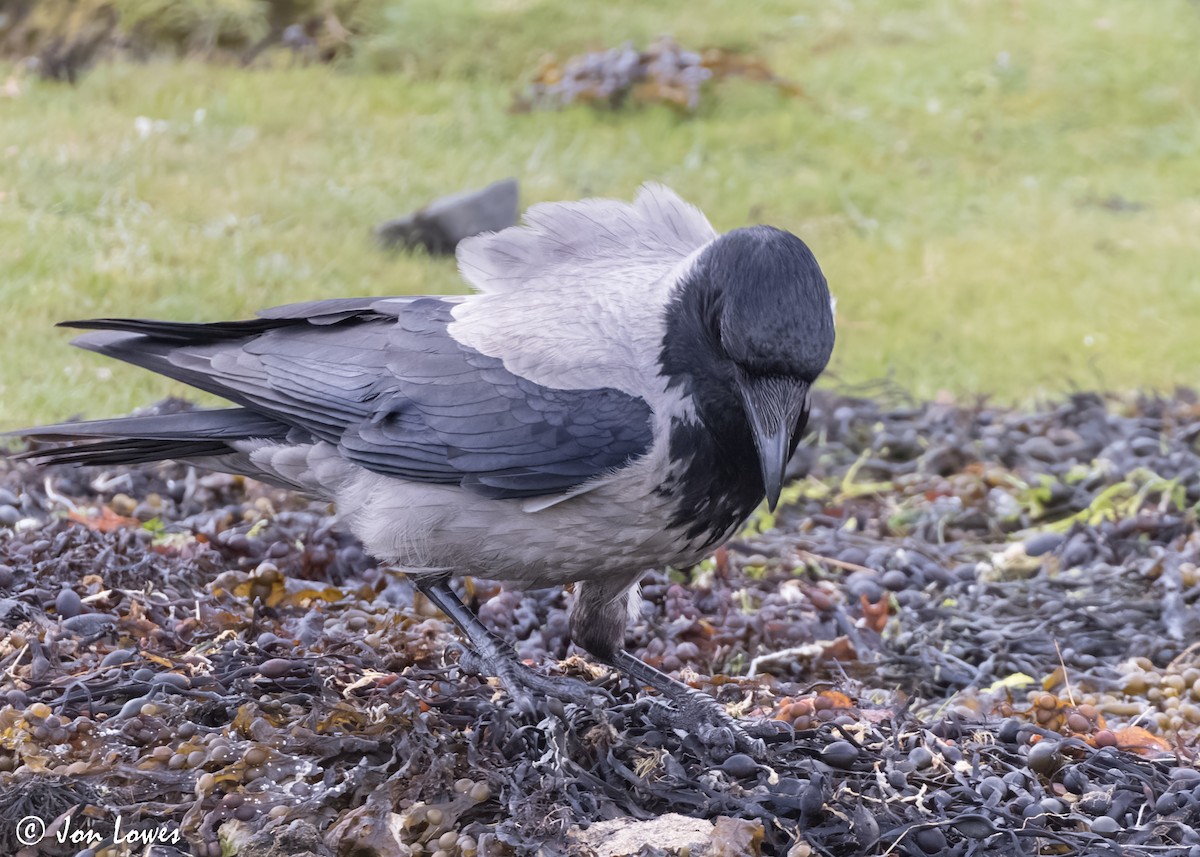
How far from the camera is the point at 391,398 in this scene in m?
3.75

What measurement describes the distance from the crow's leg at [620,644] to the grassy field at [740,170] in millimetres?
3180

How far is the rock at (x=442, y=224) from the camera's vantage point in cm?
801

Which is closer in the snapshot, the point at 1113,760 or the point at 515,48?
the point at 1113,760

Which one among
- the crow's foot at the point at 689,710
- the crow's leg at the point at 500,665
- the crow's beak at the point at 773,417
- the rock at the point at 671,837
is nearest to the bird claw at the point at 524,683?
the crow's leg at the point at 500,665

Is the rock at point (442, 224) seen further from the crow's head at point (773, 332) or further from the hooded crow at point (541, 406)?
the crow's head at point (773, 332)

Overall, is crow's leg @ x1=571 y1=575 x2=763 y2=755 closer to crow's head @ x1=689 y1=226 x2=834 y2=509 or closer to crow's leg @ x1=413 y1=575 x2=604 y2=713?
crow's leg @ x1=413 y1=575 x2=604 y2=713

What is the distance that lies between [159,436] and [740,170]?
6.67m

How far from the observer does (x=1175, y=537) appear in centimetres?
561

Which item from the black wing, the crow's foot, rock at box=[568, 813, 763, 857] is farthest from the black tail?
rock at box=[568, 813, 763, 857]

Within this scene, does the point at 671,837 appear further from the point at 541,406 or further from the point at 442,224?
the point at 442,224

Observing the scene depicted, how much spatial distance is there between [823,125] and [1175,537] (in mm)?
5773

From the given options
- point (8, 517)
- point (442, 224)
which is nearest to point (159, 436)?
point (8, 517)

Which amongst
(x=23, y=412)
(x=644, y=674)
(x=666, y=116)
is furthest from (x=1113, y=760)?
(x=666, y=116)

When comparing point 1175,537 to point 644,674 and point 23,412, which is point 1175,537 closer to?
point 644,674
